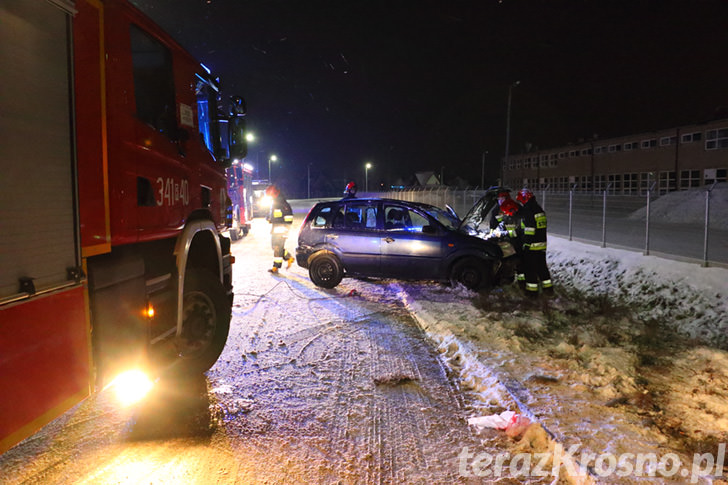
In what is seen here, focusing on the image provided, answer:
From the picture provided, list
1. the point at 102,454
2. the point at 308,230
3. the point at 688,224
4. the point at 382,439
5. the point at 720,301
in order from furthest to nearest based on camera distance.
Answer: the point at 688,224 < the point at 308,230 < the point at 720,301 < the point at 382,439 < the point at 102,454

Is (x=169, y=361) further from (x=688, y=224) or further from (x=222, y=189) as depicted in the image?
(x=688, y=224)

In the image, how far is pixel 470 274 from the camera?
8.29m

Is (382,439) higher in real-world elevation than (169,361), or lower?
lower

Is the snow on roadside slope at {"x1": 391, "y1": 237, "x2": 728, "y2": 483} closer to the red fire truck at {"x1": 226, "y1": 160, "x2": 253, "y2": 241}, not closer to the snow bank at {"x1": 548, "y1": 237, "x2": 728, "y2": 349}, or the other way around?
the snow bank at {"x1": 548, "y1": 237, "x2": 728, "y2": 349}

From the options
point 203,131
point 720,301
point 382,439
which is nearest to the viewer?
point 382,439

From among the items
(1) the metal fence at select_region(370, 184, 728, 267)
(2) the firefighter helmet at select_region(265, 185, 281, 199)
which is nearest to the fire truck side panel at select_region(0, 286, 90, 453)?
(2) the firefighter helmet at select_region(265, 185, 281, 199)

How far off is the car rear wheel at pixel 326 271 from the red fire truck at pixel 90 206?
14.4ft

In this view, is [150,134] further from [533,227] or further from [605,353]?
[533,227]

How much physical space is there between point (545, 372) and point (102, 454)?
3.76 m

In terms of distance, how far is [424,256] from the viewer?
8.37 meters

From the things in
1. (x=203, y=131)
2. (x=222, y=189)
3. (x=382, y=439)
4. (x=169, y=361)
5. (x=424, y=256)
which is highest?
(x=203, y=131)

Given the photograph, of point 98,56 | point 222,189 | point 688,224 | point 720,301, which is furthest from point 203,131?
point 688,224

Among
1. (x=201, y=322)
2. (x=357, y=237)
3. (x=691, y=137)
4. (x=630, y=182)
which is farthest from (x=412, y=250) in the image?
(x=630, y=182)

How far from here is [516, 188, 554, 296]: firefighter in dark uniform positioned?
306 inches
